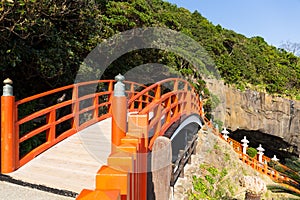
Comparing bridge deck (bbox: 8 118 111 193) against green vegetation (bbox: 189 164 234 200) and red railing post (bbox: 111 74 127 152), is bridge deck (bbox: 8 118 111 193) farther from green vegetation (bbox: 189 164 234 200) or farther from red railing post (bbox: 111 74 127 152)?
green vegetation (bbox: 189 164 234 200)

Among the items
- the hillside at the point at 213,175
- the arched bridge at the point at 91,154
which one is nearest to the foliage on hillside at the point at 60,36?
the arched bridge at the point at 91,154

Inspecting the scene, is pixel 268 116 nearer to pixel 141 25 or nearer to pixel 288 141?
pixel 288 141

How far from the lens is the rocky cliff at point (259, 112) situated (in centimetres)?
1672

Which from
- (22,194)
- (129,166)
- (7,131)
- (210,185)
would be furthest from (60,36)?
(210,185)

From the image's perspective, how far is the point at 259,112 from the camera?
1716cm

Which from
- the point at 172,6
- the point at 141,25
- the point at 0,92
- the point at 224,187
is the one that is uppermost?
the point at 172,6

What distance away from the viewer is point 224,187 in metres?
9.13

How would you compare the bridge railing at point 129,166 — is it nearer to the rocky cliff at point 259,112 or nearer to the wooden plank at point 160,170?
the wooden plank at point 160,170

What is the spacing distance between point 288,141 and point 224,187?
1096 cm

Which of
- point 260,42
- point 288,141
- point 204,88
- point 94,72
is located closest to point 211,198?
point 94,72

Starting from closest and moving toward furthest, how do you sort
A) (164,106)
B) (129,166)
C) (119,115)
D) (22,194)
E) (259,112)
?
(129,166) < (22,194) < (119,115) < (164,106) < (259,112)

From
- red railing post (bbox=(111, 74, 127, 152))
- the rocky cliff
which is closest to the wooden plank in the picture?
red railing post (bbox=(111, 74, 127, 152))

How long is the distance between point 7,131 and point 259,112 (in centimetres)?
1613

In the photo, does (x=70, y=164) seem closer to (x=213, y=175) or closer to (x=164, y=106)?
(x=164, y=106)
